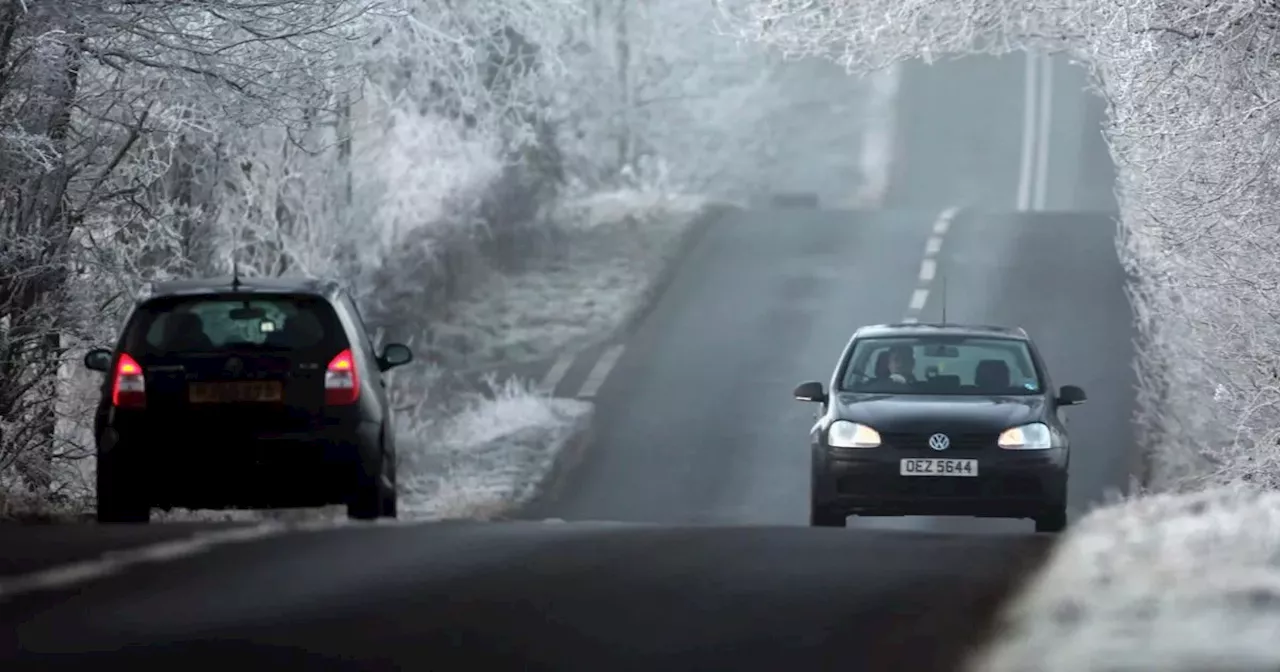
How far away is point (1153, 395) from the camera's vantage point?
78.7 ft

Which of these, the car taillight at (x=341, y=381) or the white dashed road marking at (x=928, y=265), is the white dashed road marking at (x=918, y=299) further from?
the car taillight at (x=341, y=381)

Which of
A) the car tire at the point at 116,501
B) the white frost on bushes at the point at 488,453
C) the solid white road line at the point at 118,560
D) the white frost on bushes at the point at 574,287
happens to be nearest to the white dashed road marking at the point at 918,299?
the white frost on bushes at the point at 574,287

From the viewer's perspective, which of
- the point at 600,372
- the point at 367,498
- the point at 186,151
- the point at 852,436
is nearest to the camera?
the point at 367,498

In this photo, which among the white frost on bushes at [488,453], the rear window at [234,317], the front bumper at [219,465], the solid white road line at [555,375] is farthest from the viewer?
the solid white road line at [555,375]

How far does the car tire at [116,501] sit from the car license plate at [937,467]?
15.7 ft

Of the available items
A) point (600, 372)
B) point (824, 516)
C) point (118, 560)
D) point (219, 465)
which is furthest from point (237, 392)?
point (600, 372)

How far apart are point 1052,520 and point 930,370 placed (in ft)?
6.15

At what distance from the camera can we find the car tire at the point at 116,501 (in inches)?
511

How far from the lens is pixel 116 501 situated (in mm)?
13062

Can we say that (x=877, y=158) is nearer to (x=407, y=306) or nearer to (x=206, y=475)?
(x=407, y=306)

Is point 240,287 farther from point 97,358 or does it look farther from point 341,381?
point 97,358

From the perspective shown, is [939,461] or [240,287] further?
[939,461]

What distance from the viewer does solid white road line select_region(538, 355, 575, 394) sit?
28188 mm

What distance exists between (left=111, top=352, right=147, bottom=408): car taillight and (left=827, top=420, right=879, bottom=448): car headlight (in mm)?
4445
